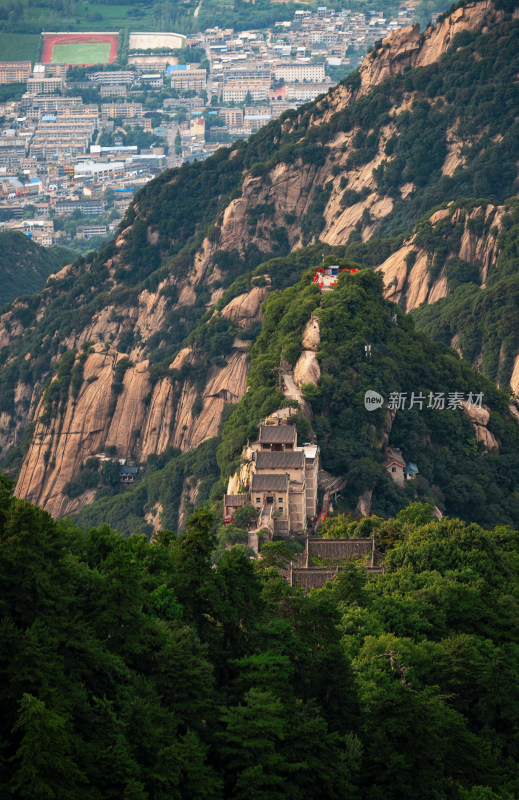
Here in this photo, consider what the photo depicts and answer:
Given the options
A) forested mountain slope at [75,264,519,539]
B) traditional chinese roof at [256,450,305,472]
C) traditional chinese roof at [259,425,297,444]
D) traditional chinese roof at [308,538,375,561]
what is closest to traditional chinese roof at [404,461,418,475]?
forested mountain slope at [75,264,519,539]

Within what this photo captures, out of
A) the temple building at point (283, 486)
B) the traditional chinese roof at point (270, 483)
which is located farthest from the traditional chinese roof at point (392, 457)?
the traditional chinese roof at point (270, 483)

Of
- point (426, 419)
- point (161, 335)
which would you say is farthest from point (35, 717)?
point (161, 335)

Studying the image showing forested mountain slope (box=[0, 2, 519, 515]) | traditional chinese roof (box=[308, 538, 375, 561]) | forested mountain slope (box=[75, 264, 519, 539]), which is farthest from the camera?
forested mountain slope (box=[0, 2, 519, 515])

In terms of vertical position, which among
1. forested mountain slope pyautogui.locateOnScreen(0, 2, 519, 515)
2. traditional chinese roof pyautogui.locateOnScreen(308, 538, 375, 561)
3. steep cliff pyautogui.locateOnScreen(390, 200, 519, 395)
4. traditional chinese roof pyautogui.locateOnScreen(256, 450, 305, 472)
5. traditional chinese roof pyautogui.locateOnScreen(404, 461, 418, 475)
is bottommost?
traditional chinese roof pyautogui.locateOnScreen(308, 538, 375, 561)

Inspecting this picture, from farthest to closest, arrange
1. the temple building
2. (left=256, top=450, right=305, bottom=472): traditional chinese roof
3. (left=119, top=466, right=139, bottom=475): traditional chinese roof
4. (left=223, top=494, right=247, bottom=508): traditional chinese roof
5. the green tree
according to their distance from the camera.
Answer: (left=119, top=466, right=139, bottom=475): traditional chinese roof, (left=256, top=450, right=305, bottom=472): traditional chinese roof, (left=223, top=494, right=247, bottom=508): traditional chinese roof, the temple building, the green tree

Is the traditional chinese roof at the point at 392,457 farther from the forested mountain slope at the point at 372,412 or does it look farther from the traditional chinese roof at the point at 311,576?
the traditional chinese roof at the point at 311,576

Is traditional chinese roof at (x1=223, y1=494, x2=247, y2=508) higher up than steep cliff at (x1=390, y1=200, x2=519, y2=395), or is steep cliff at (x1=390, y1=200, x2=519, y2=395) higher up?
steep cliff at (x1=390, y1=200, x2=519, y2=395)

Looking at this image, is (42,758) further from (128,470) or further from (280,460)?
(128,470)

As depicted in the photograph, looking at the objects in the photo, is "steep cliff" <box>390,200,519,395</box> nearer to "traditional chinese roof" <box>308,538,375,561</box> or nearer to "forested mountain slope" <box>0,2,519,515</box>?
"forested mountain slope" <box>0,2,519,515</box>
